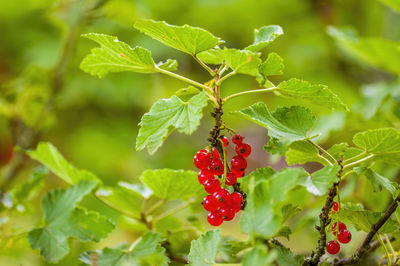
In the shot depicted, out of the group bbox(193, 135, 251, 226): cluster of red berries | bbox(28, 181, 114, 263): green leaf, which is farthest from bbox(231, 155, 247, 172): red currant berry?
bbox(28, 181, 114, 263): green leaf

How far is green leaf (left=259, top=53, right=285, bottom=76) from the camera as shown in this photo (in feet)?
1.79

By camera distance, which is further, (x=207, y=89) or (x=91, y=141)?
(x=91, y=141)

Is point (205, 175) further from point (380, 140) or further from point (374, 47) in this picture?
point (374, 47)

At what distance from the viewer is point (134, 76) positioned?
76.8 inches

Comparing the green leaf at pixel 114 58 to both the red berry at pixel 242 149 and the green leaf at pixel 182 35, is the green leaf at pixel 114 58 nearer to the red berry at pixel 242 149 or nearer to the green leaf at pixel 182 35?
the green leaf at pixel 182 35

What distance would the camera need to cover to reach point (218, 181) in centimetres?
58

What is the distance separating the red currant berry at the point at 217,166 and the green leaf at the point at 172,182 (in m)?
Result: 0.13

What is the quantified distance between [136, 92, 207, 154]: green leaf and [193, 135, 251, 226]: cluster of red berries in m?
0.07

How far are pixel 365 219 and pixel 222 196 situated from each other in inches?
7.9

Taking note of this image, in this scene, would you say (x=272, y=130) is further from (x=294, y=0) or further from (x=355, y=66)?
(x=355, y=66)

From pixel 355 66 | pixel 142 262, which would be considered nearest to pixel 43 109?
pixel 142 262

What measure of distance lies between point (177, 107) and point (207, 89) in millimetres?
58

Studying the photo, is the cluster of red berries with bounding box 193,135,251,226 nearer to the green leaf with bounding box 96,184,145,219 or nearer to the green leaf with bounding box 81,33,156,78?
the green leaf with bounding box 81,33,156,78

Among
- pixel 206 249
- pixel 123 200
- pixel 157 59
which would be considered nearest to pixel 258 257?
pixel 206 249
